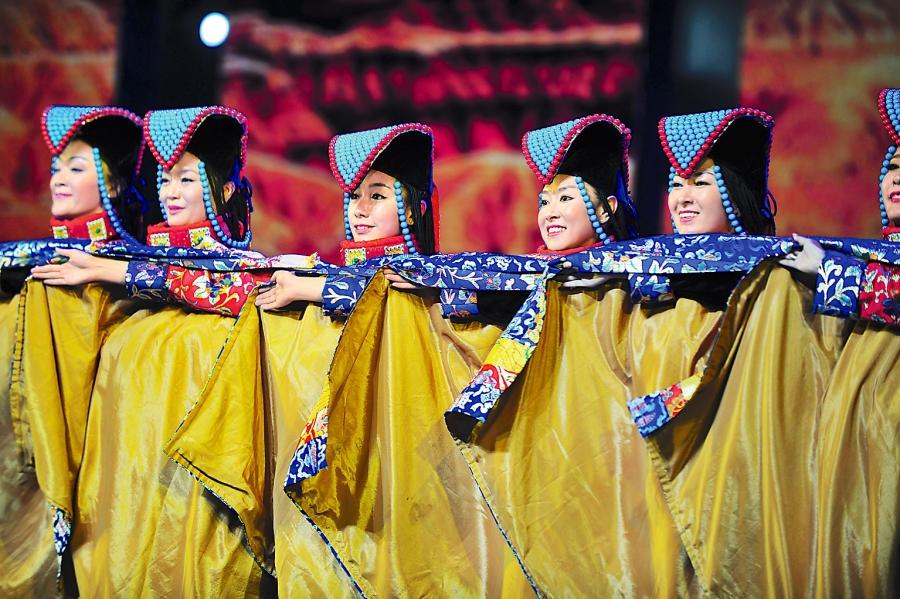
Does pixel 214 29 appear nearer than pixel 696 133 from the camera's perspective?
No

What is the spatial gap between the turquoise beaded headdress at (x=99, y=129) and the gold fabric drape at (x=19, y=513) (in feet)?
1.23

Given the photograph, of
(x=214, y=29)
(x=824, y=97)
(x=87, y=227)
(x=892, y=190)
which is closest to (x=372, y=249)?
(x=87, y=227)

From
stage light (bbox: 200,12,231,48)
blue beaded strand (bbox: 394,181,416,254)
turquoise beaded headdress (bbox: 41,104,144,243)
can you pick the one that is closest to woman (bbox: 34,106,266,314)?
turquoise beaded headdress (bbox: 41,104,144,243)

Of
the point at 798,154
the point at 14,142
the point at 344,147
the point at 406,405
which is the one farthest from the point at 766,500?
the point at 14,142

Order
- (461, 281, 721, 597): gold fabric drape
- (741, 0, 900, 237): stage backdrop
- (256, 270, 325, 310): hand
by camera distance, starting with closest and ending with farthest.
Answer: (461, 281, 721, 597): gold fabric drape → (256, 270, 325, 310): hand → (741, 0, 900, 237): stage backdrop

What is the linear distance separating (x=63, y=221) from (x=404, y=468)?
132cm

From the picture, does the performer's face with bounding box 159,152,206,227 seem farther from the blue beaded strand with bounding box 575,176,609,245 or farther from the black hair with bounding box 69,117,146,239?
the blue beaded strand with bounding box 575,176,609,245

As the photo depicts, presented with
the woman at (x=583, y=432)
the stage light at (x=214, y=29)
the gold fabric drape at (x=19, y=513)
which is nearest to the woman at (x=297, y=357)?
the woman at (x=583, y=432)

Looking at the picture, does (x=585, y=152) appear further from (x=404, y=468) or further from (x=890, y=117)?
(x=404, y=468)

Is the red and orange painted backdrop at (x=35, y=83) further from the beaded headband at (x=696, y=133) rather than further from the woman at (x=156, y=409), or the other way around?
the beaded headband at (x=696, y=133)

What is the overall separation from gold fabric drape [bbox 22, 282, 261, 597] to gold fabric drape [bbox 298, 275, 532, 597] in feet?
1.21

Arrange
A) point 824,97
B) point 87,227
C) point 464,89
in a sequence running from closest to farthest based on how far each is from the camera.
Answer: point 87,227
point 824,97
point 464,89

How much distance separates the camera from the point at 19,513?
3.09 meters

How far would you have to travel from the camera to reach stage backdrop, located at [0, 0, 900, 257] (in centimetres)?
394
